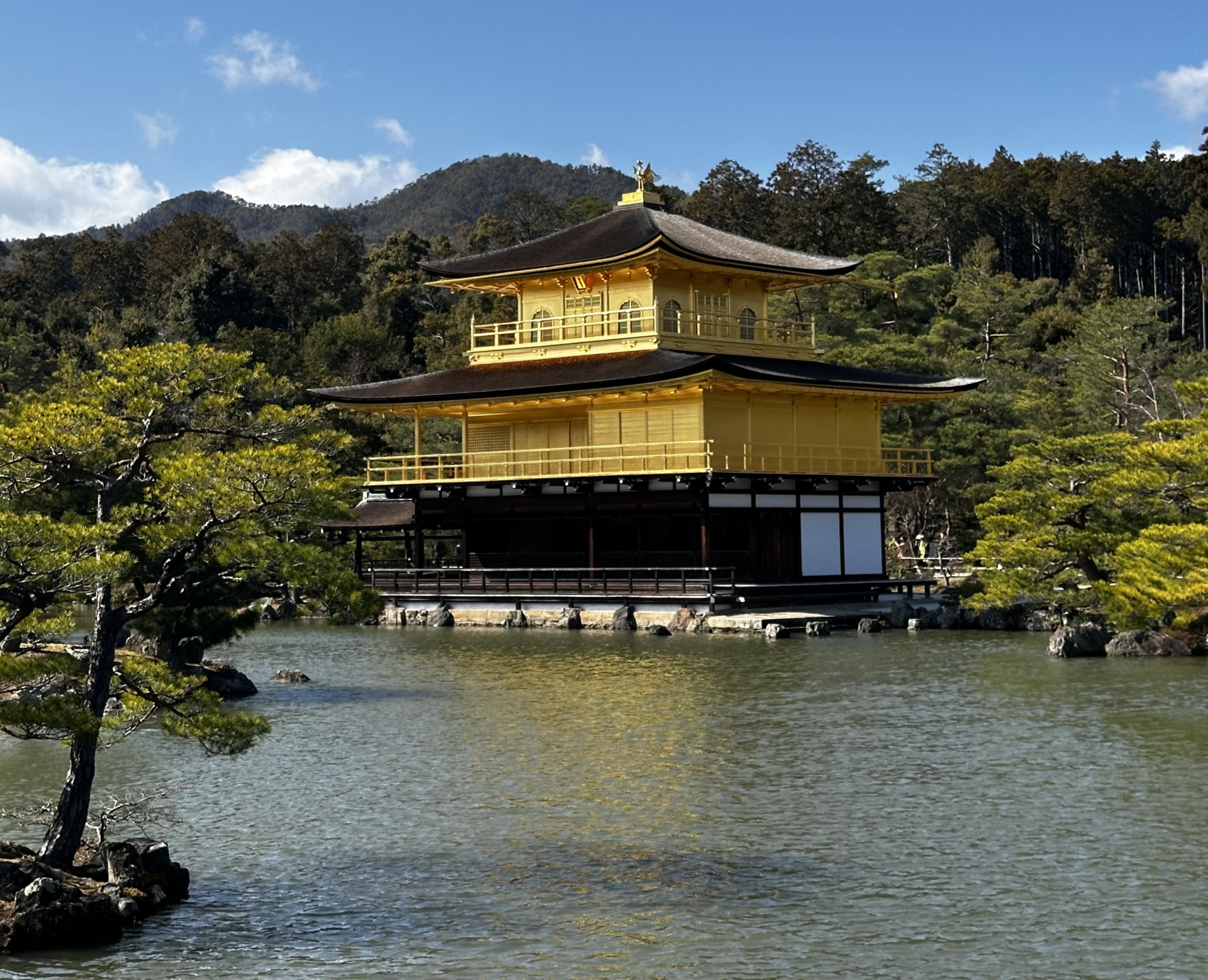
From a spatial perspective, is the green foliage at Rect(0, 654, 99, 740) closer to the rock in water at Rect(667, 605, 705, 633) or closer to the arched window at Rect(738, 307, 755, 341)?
the rock in water at Rect(667, 605, 705, 633)

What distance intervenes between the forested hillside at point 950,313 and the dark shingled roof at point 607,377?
13.8ft

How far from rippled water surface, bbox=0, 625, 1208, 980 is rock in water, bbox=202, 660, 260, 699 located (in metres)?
0.64

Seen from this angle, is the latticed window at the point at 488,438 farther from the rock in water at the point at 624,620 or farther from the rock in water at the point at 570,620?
the rock in water at the point at 624,620

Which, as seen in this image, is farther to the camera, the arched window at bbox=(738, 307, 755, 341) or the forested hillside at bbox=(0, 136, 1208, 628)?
the arched window at bbox=(738, 307, 755, 341)

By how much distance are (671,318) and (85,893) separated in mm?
34187

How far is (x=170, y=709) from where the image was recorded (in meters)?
13.9

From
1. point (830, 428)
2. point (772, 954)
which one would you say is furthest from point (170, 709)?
point (830, 428)

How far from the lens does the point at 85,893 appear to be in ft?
41.3

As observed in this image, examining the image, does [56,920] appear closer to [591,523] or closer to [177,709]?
[177,709]

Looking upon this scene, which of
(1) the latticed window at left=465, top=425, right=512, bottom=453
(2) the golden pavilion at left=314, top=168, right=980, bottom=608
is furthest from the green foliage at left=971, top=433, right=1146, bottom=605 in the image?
(1) the latticed window at left=465, top=425, right=512, bottom=453

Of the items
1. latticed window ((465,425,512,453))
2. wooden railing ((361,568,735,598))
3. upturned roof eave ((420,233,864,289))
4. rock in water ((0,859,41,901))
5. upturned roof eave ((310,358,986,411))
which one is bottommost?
rock in water ((0,859,41,901))

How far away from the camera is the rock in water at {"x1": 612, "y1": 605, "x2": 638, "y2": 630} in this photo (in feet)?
131

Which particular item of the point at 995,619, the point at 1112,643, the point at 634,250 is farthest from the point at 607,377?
the point at 1112,643

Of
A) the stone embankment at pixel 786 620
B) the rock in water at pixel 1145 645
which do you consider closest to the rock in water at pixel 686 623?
the stone embankment at pixel 786 620
